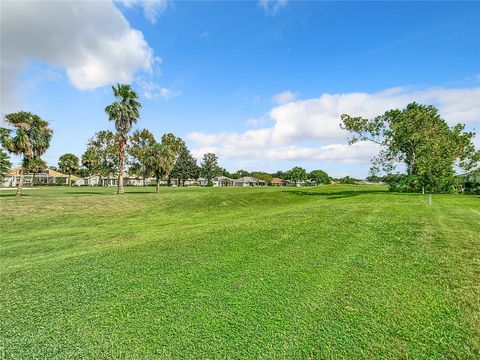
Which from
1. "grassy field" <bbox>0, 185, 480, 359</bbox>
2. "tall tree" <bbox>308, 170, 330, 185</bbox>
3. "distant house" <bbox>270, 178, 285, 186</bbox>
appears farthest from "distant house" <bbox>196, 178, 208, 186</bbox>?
"grassy field" <bbox>0, 185, 480, 359</bbox>

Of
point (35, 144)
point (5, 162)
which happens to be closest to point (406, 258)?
point (35, 144)

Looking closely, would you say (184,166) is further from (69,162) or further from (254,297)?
(254,297)

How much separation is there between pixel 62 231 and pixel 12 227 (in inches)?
125

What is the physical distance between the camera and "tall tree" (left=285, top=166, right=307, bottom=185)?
12596 centimetres

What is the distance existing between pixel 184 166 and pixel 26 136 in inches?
2271

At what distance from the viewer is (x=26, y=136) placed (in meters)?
27.7

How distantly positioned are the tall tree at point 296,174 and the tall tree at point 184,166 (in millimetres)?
55941

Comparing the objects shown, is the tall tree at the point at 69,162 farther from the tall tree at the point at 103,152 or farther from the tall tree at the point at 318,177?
the tall tree at the point at 318,177

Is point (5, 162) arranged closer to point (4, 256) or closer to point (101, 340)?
point (4, 256)

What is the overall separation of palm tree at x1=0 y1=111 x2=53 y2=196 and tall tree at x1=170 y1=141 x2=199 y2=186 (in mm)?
54585

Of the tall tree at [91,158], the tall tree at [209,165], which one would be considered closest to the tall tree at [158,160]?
the tall tree at [91,158]

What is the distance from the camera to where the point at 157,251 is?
6.72 metres

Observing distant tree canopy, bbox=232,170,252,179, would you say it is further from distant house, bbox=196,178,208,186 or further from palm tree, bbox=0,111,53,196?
palm tree, bbox=0,111,53,196

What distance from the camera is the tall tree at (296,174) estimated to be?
12596 cm
